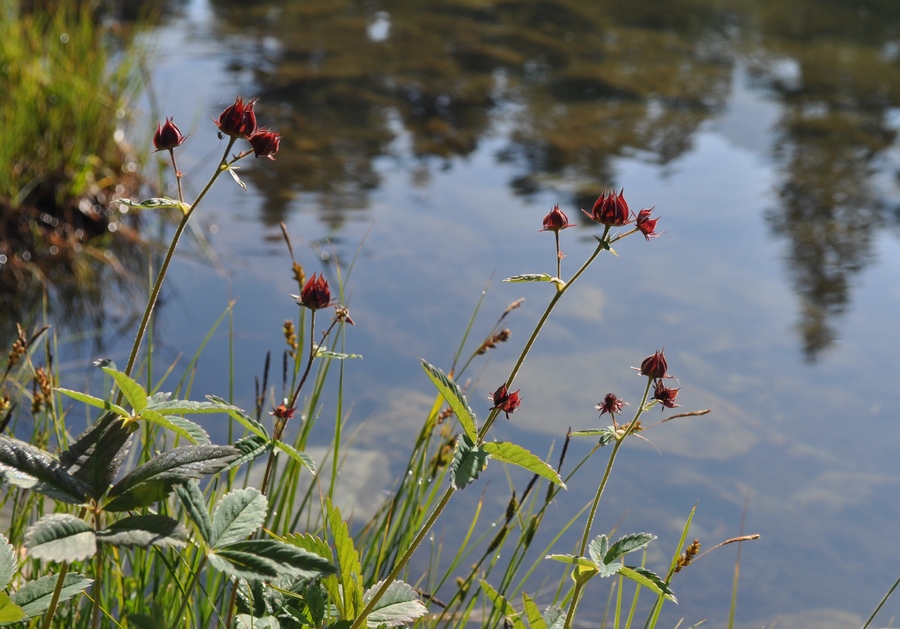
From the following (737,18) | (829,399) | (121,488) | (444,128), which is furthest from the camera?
(737,18)

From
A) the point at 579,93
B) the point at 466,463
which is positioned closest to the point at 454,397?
the point at 466,463

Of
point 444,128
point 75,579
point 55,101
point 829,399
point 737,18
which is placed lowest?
point 75,579

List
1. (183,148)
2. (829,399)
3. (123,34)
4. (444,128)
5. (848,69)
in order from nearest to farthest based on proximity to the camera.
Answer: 1. (829,399)
2. (183,148)
3. (444,128)
4. (123,34)
5. (848,69)

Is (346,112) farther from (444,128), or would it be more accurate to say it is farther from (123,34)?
(123,34)

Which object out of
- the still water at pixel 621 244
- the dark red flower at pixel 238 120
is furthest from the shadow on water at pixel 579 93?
the dark red flower at pixel 238 120

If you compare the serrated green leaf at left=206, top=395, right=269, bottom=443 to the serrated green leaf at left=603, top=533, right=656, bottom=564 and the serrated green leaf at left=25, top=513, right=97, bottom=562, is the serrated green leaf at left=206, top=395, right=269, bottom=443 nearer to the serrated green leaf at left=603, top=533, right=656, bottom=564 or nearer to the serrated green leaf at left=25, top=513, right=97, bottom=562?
the serrated green leaf at left=25, top=513, right=97, bottom=562

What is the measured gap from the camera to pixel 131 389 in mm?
963

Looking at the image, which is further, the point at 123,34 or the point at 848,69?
the point at 848,69

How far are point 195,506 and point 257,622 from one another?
0.79 ft

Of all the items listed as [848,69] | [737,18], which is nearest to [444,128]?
[848,69]

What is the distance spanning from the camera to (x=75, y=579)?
1.10 m

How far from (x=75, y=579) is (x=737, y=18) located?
28.1 ft

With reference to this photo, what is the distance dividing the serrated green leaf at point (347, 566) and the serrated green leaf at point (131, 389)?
0.28 metres

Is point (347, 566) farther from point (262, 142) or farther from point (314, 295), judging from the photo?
point (262, 142)
